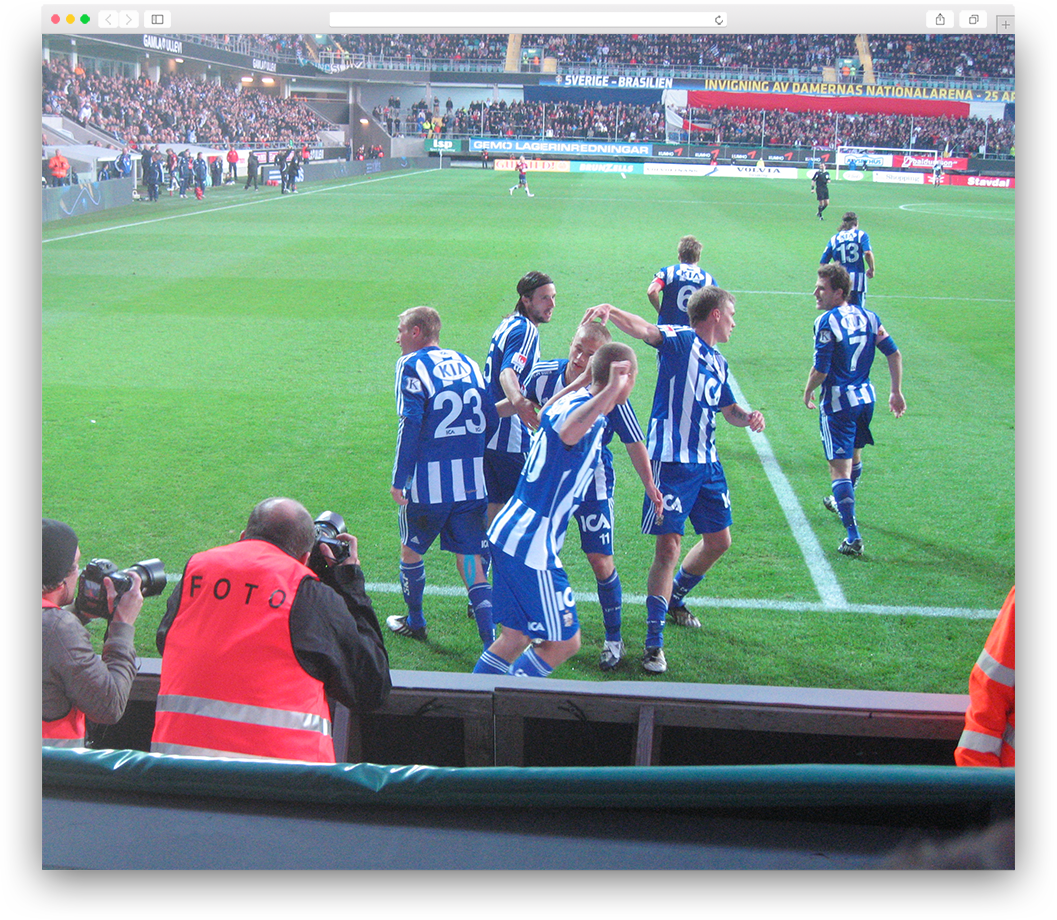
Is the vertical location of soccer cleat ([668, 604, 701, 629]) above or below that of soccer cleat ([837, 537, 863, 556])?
below

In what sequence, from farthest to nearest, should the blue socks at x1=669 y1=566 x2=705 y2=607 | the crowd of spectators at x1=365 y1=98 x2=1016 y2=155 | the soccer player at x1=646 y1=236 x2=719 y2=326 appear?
the crowd of spectators at x1=365 y1=98 x2=1016 y2=155, the soccer player at x1=646 y1=236 x2=719 y2=326, the blue socks at x1=669 y1=566 x2=705 y2=607

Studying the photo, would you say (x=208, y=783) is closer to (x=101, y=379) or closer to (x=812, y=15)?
(x=812, y=15)

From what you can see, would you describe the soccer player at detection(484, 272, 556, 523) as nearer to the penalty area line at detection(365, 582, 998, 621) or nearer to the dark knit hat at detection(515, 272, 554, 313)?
the dark knit hat at detection(515, 272, 554, 313)

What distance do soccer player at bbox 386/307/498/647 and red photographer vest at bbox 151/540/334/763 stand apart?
204cm

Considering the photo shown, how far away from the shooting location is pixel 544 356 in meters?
11.0

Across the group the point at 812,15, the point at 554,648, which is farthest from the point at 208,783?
the point at 554,648

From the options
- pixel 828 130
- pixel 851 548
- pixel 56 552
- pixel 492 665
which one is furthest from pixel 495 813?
pixel 828 130

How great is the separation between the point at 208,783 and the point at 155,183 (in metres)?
29.7

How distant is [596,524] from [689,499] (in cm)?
55

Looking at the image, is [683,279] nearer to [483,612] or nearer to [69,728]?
[483,612]

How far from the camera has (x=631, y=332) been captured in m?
4.55

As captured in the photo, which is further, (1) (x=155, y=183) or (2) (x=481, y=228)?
(1) (x=155, y=183)

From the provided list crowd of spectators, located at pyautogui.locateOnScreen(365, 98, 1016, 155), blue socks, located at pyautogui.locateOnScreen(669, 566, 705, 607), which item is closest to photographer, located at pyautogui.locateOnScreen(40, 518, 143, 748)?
blue socks, located at pyautogui.locateOnScreen(669, 566, 705, 607)

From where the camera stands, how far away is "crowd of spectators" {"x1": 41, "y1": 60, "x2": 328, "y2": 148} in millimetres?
30047
